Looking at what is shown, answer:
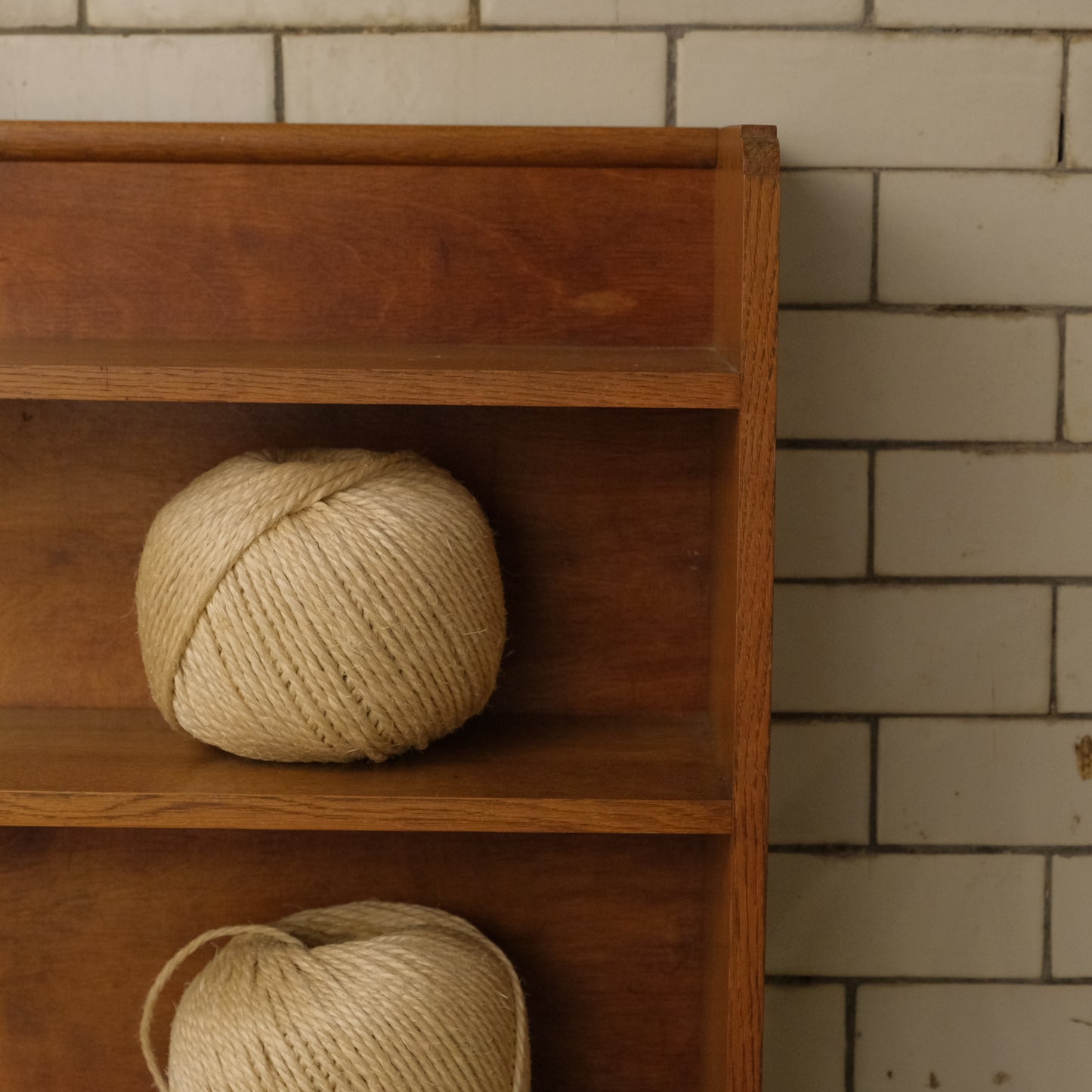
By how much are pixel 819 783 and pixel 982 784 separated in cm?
15

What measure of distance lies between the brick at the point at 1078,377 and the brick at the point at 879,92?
0.51 feet

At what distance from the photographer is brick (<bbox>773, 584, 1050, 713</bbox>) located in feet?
3.38

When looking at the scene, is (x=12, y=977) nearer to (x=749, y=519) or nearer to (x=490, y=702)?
(x=490, y=702)

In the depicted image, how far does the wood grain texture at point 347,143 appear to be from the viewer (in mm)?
931

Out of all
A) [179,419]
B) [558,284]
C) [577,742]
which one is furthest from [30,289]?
[577,742]

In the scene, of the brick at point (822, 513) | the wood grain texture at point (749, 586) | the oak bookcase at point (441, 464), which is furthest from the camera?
the brick at point (822, 513)

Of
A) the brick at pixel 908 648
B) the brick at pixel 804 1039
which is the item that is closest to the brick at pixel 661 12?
the brick at pixel 908 648

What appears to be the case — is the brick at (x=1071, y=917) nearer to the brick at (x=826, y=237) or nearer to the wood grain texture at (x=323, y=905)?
the wood grain texture at (x=323, y=905)

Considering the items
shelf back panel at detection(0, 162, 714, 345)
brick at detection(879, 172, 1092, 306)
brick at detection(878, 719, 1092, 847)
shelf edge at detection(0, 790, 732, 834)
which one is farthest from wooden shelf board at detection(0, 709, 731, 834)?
brick at detection(879, 172, 1092, 306)

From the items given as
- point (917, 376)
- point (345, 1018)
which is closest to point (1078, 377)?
point (917, 376)

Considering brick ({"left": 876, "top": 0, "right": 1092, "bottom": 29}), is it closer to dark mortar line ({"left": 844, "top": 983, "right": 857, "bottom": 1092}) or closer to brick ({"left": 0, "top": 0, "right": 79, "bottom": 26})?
brick ({"left": 0, "top": 0, "right": 79, "bottom": 26})

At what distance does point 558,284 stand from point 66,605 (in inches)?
19.4

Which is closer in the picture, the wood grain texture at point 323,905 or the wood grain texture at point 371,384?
the wood grain texture at point 371,384

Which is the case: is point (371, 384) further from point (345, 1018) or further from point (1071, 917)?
point (1071, 917)
